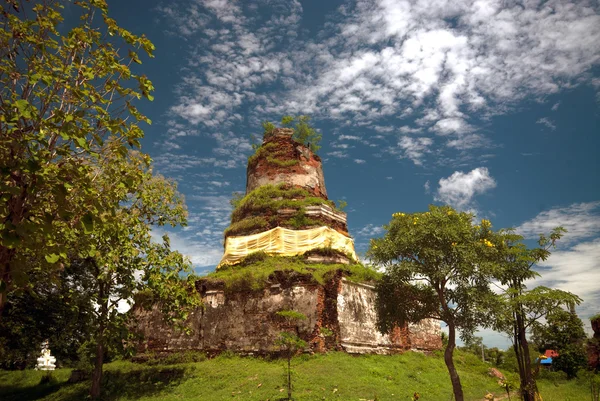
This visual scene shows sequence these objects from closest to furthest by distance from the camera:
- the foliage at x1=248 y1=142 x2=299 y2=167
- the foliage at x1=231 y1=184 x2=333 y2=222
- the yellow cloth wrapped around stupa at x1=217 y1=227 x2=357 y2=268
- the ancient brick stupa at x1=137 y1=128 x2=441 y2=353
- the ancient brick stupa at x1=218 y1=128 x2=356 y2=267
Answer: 1. the ancient brick stupa at x1=137 y1=128 x2=441 y2=353
2. the yellow cloth wrapped around stupa at x1=217 y1=227 x2=357 y2=268
3. the ancient brick stupa at x1=218 y1=128 x2=356 y2=267
4. the foliage at x1=231 y1=184 x2=333 y2=222
5. the foliage at x1=248 y1=142 x2=299 y2=167

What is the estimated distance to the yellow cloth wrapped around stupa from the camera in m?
18.9

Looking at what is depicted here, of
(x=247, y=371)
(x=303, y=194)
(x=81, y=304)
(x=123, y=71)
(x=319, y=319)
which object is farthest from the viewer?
(x=303, y=194)

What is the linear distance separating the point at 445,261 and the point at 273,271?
6.77m

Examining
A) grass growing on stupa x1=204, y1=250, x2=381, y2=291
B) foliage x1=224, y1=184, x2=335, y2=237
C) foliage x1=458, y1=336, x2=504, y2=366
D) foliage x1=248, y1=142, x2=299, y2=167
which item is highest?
foliage x1=248, y1=142, x2=299, y2=167

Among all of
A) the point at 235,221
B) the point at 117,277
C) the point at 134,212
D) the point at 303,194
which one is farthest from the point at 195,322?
the point at 303,194

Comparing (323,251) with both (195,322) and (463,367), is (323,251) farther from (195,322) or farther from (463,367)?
(463,367)

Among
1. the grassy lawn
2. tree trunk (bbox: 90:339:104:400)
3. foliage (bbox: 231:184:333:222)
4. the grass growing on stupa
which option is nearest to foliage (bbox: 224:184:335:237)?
foliage (bbox: 231:184:333:222)

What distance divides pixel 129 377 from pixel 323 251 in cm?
944

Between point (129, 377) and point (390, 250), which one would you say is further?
point (129, 377)

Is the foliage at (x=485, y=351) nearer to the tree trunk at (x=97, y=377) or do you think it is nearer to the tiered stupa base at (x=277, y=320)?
the tiered stupa base at (x=277, y=320)

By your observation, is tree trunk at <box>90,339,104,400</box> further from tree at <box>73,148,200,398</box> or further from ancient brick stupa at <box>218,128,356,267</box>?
ancient brick stupa at <box>218,128,356,267</box>

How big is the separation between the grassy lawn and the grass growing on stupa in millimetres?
2804

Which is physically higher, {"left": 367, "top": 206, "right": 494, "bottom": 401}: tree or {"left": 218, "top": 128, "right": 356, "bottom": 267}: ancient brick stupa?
{"left": 218, "top": 128, "right": 356, "bottom": 267}: ancient brick stupa

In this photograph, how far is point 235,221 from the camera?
72.4ft
